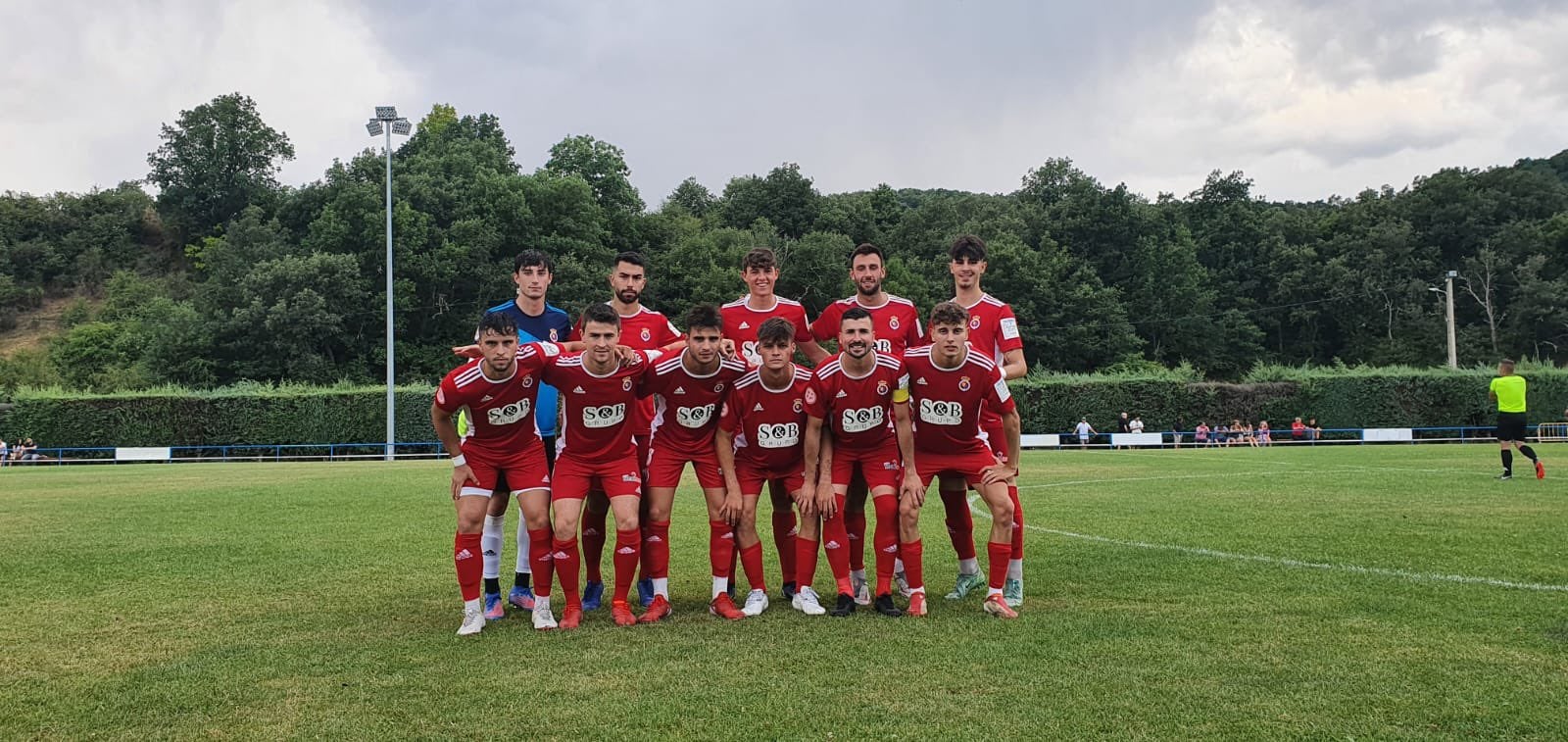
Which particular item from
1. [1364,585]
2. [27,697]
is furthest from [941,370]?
[27,697]

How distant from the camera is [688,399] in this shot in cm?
661

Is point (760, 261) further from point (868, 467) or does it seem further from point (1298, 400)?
point (1298, 400)

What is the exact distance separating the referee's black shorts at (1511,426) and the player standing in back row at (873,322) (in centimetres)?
1369

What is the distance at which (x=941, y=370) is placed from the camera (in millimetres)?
6574

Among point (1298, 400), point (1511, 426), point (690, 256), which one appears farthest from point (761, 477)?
point (690, 256)

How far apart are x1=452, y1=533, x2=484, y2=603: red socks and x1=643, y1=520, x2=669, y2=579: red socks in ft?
3.56

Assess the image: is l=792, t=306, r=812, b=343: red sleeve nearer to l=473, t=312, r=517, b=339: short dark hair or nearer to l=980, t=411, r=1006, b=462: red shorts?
l=980, t=411, r=1006, b=462: red shorts

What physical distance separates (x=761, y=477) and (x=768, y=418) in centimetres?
46

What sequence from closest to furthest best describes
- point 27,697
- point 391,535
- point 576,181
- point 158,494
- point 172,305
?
1. point 27,697
2. point 391,535
3. point 158,494
4. point 172,305
5. point 576,181

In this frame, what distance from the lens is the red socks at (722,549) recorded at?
6.49 meters

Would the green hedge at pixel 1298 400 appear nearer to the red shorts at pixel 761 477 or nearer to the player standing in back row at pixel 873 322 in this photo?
the player standing in back row at pixel 873 322

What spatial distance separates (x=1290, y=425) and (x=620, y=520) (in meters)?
38.9

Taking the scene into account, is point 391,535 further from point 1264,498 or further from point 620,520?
point 1264,498

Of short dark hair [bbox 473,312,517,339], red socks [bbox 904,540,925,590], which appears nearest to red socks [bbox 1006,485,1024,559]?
red socks [bbox 904,540,925,590]
